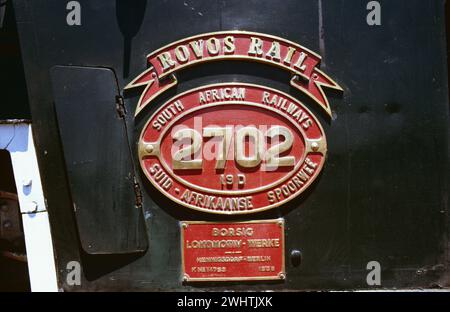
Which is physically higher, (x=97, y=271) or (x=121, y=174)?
(x=121, y=174)

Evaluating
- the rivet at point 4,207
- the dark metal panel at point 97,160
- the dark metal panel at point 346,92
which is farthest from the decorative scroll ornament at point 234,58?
the rivet at point 4,207

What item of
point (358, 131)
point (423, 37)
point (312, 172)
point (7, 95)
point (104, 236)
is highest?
point (423, 37)

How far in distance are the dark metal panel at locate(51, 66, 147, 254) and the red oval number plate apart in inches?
5.9

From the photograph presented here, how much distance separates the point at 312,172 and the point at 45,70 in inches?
56.4

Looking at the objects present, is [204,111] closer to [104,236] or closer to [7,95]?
[104,236]

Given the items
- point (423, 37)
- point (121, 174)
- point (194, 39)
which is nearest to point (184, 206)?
point (121, 174)

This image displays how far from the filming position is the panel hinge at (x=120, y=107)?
252 centimetres

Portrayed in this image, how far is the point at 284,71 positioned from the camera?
2.52 m

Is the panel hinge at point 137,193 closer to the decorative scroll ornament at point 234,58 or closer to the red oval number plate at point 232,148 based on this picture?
the red oval number plate at point 232,148

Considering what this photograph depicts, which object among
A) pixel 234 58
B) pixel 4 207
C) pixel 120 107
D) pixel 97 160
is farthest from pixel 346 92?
pixel 4 207

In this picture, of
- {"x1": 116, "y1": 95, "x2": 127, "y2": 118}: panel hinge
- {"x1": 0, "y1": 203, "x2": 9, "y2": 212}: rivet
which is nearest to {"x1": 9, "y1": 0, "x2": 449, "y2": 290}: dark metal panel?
{"x1": 116, "y1": 95, "x2": 127, "y2": 118}: panel hinge

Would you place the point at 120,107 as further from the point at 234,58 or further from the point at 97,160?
the point at 234,58

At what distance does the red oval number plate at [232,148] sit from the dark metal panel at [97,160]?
0.15 m

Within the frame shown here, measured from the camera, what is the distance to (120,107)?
253 cm
